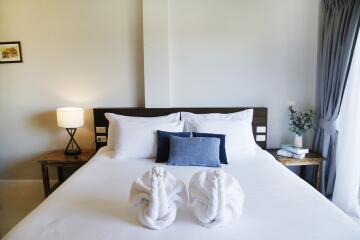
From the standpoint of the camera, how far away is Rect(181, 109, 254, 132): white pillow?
9.27 ft

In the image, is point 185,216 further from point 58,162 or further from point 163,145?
point 58,162

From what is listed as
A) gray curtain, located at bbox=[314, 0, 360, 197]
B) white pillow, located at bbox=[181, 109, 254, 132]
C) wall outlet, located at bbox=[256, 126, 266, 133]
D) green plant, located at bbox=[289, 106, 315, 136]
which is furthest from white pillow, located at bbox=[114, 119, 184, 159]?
gray curtain, located at bbox=[314, 0, 360, 197]

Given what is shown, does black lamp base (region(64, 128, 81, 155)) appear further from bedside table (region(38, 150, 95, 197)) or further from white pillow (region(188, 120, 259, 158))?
white pillow (region(188, 120, 259, 158))

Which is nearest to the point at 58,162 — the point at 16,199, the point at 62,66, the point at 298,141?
the point at 16,199

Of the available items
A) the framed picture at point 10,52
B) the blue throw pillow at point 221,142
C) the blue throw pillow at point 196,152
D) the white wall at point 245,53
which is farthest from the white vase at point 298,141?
the framed picture at point 10,52

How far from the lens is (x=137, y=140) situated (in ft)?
8.57

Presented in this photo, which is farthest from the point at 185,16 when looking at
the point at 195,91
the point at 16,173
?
the point at 16,173

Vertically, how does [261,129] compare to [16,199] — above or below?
above

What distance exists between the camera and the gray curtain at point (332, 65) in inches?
99.0

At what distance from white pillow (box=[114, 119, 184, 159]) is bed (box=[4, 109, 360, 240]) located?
1.51 ft

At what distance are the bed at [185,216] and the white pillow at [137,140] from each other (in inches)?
18.2

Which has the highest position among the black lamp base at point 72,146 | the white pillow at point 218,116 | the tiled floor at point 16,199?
the white pillow at point 218,116

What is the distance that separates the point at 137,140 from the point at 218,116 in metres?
0.90

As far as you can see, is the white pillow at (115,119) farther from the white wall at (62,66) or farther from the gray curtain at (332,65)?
the gray curtain at (332,65)
